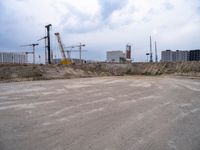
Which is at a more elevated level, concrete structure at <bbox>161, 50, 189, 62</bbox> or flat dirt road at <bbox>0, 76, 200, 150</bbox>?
concrete structure at <bbox>161, 50, 189, 62</bbox>

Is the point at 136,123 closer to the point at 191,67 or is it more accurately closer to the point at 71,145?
the point at 71,145

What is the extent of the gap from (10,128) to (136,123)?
3933 millimetres

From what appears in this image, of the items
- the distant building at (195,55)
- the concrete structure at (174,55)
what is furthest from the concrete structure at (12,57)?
the distant building at (195,55)

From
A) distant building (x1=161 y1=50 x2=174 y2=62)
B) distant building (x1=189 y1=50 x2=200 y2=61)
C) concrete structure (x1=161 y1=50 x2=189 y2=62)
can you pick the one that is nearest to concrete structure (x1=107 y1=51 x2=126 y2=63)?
distant building (x1=161 y1=50 x2=174 y2=62)

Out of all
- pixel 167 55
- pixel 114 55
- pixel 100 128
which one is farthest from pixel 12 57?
pixel 100 128

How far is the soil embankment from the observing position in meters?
33.4

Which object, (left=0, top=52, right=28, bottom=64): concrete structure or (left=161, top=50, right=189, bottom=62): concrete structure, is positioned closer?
(left=0, top=52, right=28, bottom=64): concrete structure

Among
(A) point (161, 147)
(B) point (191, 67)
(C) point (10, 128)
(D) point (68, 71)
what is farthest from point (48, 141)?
(B) point (191, 67)

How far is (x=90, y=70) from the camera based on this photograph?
48.5 m

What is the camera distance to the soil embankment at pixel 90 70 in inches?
1314

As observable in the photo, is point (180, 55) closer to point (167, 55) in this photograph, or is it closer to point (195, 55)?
point (167, 55)

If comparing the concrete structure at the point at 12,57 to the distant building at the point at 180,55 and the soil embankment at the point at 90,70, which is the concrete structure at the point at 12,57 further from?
the distant building at the point at 180,55

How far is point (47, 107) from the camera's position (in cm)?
1051

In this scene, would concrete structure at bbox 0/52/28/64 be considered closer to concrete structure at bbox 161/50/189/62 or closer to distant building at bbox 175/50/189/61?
concrete structure at bbox 161/50/189/62
